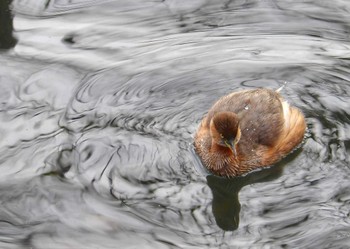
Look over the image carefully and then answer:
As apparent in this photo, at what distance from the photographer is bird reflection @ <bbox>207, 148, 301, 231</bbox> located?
24.1ft

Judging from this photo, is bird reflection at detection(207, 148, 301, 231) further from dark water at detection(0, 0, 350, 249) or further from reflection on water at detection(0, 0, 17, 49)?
reflection on water at detection(0, 0, 17, 49)

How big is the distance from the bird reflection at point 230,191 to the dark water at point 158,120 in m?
0.02

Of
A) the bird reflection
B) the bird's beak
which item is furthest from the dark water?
the bird's beak

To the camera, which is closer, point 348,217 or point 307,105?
point 348,217

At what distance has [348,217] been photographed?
7.13 metres

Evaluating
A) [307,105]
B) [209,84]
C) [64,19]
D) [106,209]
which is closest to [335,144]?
[307,105]

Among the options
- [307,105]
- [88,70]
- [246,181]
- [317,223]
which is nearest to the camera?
[317,223]

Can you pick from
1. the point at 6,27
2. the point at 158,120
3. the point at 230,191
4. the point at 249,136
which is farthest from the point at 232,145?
the point at 6,27

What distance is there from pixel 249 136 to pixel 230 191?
20.7 inches

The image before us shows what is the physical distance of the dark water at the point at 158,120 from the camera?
7180 mm

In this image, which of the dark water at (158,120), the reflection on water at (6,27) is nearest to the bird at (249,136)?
the dark water at (158,120)

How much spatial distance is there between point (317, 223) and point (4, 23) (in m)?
4.95

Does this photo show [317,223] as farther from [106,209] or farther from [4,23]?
[4,23]

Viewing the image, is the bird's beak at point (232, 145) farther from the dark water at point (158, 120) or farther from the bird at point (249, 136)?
the dark water at point (158, 120)
